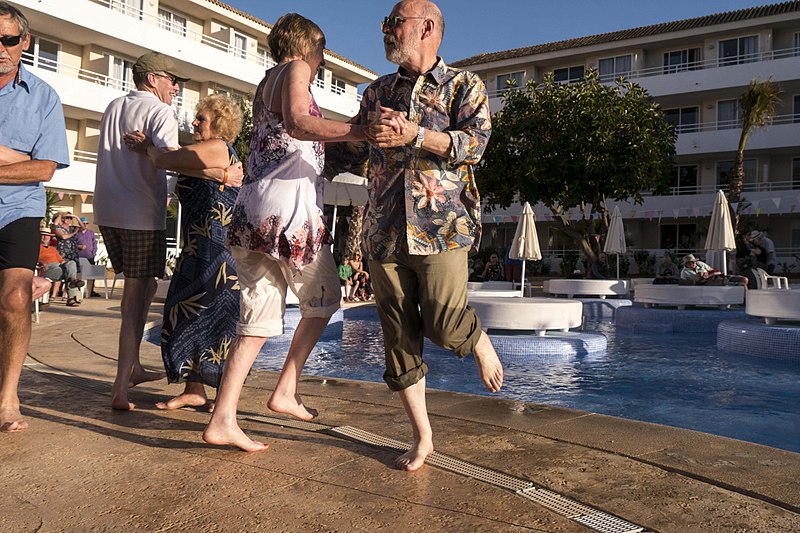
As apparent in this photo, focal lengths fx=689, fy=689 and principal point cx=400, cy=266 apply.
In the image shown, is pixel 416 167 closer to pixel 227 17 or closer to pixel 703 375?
pixel 703 375

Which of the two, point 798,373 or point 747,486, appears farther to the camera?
point 798,373

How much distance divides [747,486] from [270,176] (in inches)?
84.6

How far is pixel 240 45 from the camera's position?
34812 millimetres

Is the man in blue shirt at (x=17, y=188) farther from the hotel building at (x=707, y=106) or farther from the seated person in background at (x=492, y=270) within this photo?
the hotel building at (x=707, y=106)

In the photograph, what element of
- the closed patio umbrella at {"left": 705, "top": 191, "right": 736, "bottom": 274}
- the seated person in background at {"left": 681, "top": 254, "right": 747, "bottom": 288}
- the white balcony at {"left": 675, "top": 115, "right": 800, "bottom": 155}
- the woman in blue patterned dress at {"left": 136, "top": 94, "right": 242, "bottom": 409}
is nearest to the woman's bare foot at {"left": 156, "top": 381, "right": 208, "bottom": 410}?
the woman in blue patterned dress at {"left": 136, "top": 94, "right": 242, "bottom": 409}

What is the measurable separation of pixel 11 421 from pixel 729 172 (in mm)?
35253

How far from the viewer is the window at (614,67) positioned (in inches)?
1437

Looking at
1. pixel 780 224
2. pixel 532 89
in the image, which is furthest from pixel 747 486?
pixel 780 224

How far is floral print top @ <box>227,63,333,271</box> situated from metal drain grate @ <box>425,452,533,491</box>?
3.21 ft

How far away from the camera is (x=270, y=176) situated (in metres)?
2.92

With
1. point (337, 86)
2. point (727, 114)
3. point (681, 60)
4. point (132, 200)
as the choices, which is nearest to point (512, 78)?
point (681, 60)

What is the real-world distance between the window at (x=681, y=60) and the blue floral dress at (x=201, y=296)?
3594 cm

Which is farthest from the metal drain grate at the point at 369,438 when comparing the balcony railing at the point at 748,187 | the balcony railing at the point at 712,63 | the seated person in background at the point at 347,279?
the balcony railing at the point at 712,63

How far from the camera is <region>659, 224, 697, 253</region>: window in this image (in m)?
33.4
